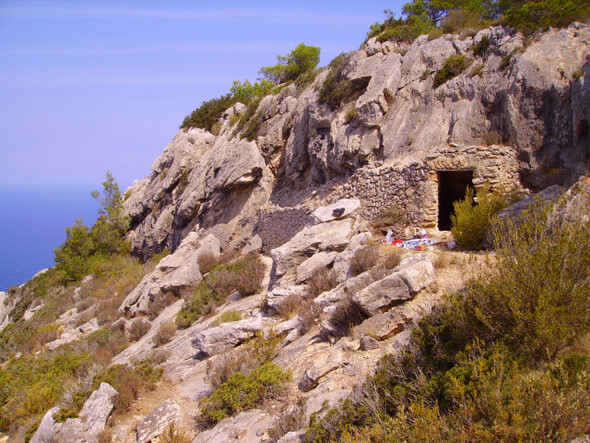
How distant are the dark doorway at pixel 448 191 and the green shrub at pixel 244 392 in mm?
8906

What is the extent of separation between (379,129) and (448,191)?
164 inches

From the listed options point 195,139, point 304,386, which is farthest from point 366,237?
point 195,139

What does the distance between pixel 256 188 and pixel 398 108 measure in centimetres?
843

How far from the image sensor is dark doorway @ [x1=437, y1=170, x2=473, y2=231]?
44.3 feet

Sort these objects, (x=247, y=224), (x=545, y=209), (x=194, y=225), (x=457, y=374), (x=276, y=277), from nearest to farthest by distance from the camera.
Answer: (x=457, y=374) → (x=545, y=209) → (x=276, y=277) → (x=247, y=224) → (x=194, y=225)

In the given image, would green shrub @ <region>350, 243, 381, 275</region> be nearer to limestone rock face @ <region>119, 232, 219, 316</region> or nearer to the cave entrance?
the cave entrance

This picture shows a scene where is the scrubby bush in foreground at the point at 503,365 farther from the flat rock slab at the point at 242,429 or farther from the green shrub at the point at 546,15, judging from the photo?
the green shrub at the point at 546,15

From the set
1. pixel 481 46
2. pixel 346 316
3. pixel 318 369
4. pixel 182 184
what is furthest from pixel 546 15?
pixel 182 184

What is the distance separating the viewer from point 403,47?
18.8m

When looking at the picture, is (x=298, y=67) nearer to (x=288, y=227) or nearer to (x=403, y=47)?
(x=403, y=47)

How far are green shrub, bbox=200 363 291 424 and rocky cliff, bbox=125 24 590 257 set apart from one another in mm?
9140

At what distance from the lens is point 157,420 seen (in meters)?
6.73

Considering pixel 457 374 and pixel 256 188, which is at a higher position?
pixel 256 188

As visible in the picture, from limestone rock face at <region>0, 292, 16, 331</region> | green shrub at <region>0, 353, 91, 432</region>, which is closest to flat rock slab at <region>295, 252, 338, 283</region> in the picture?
green shrub at <region>0, 353, 91, 432</region>
